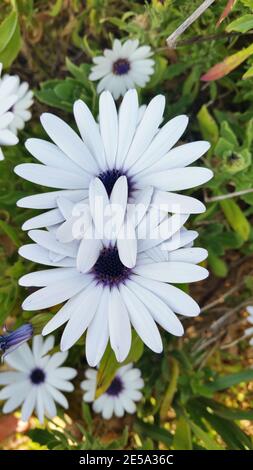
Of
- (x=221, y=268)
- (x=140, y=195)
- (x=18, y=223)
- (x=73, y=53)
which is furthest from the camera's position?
(x=73, y=53)

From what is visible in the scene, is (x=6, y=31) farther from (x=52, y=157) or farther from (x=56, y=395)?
(x=56, y=395)

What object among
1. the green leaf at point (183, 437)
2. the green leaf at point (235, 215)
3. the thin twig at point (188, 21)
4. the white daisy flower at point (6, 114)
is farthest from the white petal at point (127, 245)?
the green leaf at point (183, 437)

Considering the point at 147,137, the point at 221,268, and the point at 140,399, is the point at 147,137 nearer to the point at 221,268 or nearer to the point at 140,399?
the point at 221,268

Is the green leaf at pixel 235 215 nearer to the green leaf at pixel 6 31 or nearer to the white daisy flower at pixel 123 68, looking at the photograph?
the white daisy flower at pixel 123 68

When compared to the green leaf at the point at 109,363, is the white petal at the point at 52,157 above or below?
above

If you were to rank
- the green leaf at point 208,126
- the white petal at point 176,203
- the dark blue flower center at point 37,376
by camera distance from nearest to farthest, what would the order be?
the white petal at point 176,203, the green leaf at point 208,126, the dark blue flower center at point 37,376

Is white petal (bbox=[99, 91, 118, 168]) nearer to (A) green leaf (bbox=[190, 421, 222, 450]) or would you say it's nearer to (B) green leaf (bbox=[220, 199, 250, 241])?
(B) green leaf (bbox=[220, 199, 250, 241])

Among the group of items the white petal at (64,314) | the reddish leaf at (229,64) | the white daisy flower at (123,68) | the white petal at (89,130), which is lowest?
the white petal at (64,314)
